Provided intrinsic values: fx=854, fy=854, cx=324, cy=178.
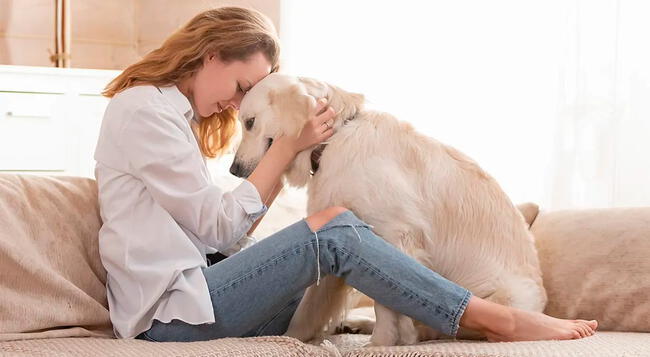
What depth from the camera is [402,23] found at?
12.2ft

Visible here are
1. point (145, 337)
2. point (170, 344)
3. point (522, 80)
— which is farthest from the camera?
point (522, 80)

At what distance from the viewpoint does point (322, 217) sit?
77.4 inches

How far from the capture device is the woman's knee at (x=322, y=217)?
76.7 inches

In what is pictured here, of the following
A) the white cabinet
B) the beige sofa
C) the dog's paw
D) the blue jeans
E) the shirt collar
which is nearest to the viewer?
the beige sofa

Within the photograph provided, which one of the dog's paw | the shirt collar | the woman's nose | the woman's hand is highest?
the shirt collar

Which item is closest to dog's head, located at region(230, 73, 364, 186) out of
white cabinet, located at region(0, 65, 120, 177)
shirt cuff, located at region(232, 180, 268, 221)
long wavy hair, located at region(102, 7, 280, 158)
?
long wavy hair, located at region(102, 7, 280, 158)

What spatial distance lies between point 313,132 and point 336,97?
14cm

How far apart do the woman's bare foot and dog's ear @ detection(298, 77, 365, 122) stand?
58 cm

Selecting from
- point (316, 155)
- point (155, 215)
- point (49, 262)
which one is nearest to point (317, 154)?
point (316, 155)

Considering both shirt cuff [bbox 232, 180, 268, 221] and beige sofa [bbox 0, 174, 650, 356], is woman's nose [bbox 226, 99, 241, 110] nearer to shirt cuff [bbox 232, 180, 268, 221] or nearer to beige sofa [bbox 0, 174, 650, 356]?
shirt cuff [bbox 232, 180, 268, 221]

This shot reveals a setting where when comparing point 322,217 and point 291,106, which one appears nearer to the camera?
point 322,217

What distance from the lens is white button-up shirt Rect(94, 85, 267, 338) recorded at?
1865 millimetres

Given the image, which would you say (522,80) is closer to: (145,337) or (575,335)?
(575,335)

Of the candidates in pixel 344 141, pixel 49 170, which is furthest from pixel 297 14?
pixel 344 141
